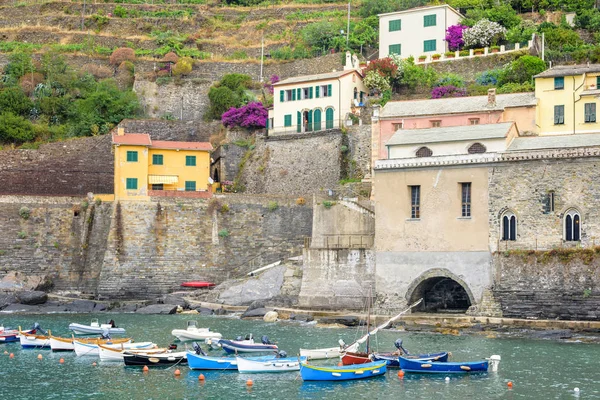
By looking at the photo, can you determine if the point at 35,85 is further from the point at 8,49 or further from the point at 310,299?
the point at 310,299

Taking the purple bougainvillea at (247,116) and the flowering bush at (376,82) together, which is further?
the purple bougainvillea at (247,116)

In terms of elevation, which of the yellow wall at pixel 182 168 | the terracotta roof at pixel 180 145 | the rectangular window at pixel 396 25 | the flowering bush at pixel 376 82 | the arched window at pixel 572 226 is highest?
the rectangular window at pixel 396 25

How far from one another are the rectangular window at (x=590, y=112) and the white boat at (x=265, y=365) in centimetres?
2536

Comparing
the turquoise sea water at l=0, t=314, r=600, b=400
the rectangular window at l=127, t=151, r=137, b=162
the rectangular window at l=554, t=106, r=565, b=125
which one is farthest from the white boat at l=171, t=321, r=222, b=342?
the rectangular window at l=554, t=106, r=565, b=125

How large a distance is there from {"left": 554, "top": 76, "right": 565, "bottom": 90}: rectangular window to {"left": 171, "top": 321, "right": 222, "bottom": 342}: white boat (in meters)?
24.2

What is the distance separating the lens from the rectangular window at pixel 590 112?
56.1 m

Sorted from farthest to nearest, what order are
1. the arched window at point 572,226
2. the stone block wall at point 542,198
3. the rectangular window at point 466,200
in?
the rectangular window at point 466,200 < the arched window at point 572,226 < the stone block wall at point 542,198

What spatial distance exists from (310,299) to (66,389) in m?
19.8

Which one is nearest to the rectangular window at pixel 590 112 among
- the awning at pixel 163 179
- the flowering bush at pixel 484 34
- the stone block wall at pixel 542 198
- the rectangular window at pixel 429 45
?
the stone block wall at pixel 542 198

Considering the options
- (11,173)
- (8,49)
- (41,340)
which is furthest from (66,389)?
(8,49)

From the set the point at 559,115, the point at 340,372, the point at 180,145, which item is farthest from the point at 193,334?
the point at 559,115

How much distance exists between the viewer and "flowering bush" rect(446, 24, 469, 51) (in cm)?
7325

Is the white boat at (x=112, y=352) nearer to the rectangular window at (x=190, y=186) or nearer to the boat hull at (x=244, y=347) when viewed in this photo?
the boat hull at (x=244, y=347)

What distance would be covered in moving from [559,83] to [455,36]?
669 inches
